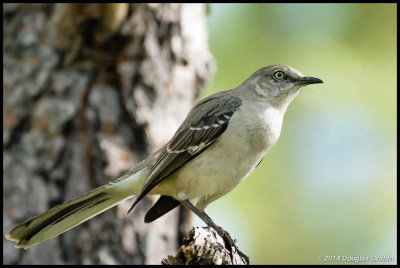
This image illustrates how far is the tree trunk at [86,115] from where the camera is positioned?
6.39 m

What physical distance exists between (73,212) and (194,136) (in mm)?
1485

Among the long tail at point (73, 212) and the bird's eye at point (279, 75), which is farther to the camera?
the bird's eye at point (279, 75)

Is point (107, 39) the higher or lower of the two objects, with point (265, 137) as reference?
higher

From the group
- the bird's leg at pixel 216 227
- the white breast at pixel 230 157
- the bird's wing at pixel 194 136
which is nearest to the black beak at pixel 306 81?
the white breast at pixel 230 157

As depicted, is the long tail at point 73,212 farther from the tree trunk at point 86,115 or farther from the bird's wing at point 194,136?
the tree trunk at point 86,115

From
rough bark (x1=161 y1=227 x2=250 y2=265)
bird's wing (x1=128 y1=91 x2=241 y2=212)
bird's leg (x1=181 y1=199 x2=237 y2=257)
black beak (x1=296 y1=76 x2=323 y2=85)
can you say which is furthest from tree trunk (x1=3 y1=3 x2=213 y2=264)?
rough bark (x1=161 y1=227 x2=250 y2=265)

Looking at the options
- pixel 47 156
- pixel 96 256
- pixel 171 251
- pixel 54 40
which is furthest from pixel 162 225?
pixel 54 40

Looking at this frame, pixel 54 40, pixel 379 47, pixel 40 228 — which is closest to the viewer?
pixel 40 228

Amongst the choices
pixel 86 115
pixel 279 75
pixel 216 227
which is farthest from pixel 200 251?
pixel 86 115

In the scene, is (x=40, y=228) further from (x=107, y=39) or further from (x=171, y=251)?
→ (x=107, y=39)

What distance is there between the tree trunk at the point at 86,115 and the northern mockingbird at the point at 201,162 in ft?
2.06

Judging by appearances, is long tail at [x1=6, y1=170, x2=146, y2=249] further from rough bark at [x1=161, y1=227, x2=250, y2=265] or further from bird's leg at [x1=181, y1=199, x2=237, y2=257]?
rough bark at [x1=161, y1=227, x2=250, y2=265]

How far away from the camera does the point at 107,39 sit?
6.68 meters

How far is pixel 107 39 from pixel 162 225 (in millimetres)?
2351
